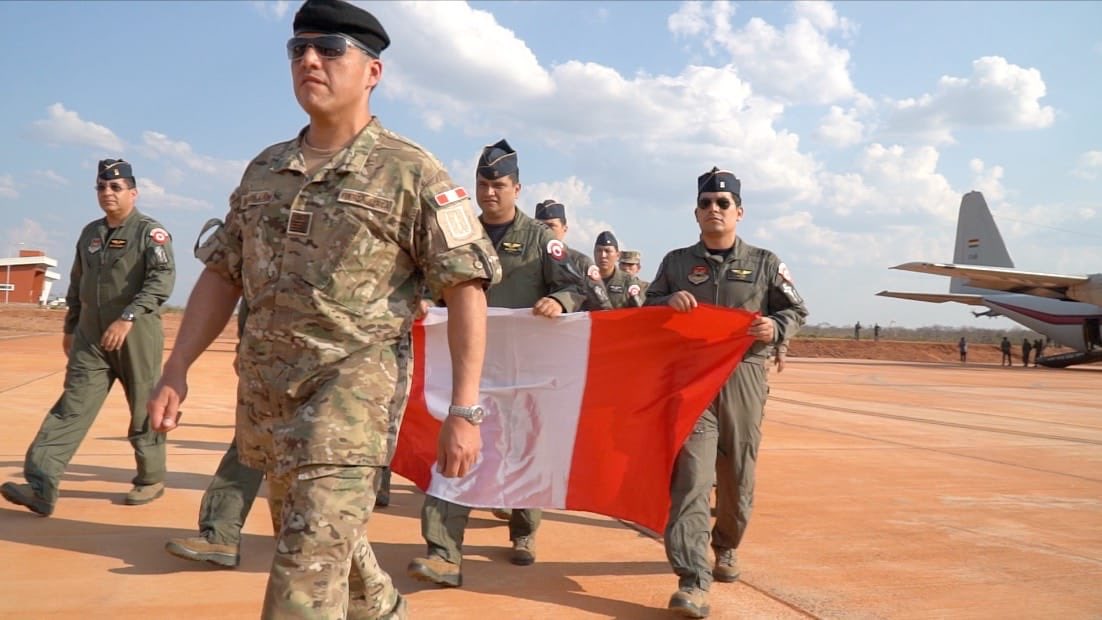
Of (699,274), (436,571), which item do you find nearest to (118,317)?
(436,571)

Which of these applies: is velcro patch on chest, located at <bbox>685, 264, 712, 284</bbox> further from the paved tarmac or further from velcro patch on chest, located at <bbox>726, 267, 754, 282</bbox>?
the paved tarmac

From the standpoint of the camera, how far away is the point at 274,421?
7.76 feet

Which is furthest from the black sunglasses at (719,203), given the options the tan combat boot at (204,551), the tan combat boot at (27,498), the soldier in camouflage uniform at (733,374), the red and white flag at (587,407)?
the tan combat boot at (27,498)

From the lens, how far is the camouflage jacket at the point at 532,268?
4.71 metres

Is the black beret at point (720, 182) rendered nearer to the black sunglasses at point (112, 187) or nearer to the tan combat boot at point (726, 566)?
the tan combat boot at point (726, 566)

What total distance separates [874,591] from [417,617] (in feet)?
7.32

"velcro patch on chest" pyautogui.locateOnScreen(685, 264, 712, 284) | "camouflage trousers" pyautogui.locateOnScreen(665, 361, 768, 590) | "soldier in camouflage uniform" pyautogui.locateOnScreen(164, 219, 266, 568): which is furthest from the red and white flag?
"soldier in camouflage uniform" pyautogui.locateOnScreen(164, 219, 266, 568)

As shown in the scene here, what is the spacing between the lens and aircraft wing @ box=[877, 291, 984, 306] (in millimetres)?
41125

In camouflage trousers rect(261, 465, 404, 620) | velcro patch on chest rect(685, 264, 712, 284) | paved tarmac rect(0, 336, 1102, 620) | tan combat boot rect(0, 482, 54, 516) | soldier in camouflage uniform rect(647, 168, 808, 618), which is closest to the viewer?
camouflage trousers rect(261, 465, 404, 620)

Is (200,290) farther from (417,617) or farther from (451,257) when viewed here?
(417,617)

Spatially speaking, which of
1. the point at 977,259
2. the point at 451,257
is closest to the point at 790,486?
the point at 451,257

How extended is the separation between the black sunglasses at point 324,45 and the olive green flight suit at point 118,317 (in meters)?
3.37

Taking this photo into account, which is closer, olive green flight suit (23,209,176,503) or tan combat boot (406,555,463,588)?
tan combat boot (406,555,463,588)

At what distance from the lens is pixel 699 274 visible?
14.9 ft
